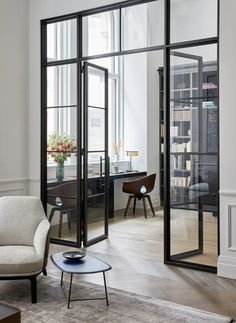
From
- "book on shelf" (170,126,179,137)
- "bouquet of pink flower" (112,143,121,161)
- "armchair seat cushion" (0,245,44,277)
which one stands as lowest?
"armchair seat cushion" (0,245,44,277)

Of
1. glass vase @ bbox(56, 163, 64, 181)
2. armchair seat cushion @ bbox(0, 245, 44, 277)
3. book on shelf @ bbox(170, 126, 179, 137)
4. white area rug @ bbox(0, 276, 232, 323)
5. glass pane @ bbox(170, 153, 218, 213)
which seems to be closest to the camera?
white area rug @ bbox(0, 276, 232, 323)

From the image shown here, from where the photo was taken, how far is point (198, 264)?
15.1 ft

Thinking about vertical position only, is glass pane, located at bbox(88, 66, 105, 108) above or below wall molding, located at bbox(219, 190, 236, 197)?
above

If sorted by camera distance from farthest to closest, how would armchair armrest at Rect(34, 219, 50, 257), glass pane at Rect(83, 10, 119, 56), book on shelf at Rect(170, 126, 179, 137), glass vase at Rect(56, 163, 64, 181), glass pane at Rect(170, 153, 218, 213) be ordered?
1. glass vase at Rect(56, 163, 64, 181)
2. glass pane at Rect(83, 10, 119, 56)
3. book on shelf at Rect(170, 126, 179, 137)
4. glass pane at Rect(170, 153, 218, 213)
5. armchair armrest at Rect(34, 219, 50, 257)

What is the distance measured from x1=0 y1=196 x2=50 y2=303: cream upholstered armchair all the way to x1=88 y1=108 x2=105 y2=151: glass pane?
166 cm

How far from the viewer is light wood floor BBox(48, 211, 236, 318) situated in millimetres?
3707

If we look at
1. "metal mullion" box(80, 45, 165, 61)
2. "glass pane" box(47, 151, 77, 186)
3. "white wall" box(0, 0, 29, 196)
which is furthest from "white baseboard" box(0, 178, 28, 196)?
A: "metal mullion" box(80, 45, 165, 61)

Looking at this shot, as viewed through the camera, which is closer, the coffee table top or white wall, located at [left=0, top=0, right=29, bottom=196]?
the coffee table top

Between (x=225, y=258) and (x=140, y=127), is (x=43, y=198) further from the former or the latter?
(x=140, y=127)

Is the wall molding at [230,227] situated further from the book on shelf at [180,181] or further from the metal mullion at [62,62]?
the metal mullion at [62,62]

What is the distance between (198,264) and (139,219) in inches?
121

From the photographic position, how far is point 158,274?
4.41m

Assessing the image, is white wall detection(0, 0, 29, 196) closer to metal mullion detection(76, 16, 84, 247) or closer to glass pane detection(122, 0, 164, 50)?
metal mullion detection(76, 16, 84, 247)

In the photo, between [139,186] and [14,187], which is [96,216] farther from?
[139,186]
